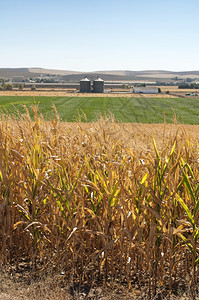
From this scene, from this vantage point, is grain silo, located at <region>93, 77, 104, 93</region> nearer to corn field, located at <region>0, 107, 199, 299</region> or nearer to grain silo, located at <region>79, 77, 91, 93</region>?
grain silo, located at <region>79, 77, 91, 93</region>

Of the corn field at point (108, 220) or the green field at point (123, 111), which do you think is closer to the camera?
the corn field at point (108, 220)

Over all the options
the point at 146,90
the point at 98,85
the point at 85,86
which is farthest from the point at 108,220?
the point at 98,85

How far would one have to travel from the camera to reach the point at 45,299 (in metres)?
4.19

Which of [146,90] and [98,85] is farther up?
[98,85]

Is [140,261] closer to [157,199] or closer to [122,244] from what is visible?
[122,244]

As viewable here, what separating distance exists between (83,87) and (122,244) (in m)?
132

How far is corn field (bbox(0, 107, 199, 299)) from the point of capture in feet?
14.2

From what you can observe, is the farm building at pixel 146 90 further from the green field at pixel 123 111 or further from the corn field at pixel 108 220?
the corn field at pixel 108 220

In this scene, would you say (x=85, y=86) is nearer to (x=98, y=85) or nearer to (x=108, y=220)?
(x=98, y=85)

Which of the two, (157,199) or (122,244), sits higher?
(157,199)

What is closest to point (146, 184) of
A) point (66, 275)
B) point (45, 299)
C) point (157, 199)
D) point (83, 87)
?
point (157, 199)

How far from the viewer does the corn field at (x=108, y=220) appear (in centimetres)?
A: 433

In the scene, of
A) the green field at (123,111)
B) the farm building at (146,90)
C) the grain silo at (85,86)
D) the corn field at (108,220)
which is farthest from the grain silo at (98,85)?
the corn field at (108,220)

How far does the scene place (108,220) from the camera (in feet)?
14.9
